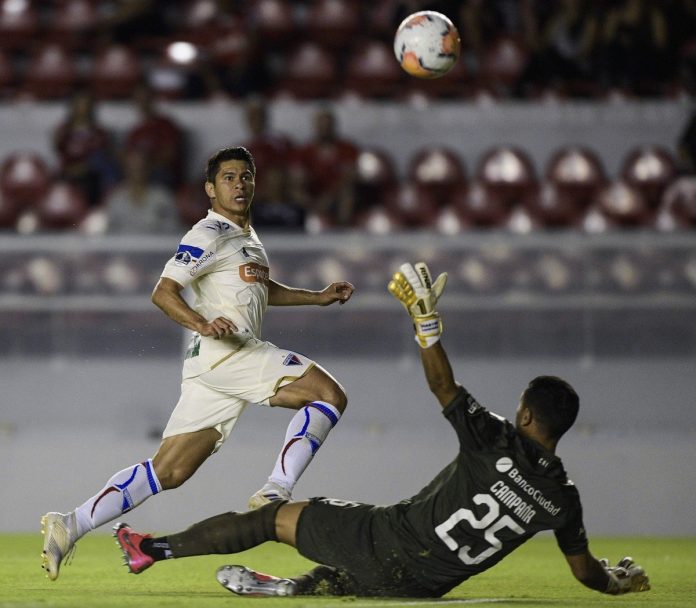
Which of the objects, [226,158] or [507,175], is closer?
[226,158]

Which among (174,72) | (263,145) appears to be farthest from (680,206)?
(174,72)

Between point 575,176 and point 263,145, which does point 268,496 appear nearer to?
Result: point 263,145

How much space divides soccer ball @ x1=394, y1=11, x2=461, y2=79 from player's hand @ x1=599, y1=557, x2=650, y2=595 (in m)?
3.09

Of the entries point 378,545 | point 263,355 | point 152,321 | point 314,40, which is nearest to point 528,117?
point 314,40

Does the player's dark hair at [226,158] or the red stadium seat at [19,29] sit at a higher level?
the red stadium seat at [19,29]

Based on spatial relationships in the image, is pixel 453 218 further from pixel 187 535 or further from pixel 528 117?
pixel 187 535

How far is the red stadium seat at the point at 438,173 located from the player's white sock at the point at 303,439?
6359 millimetres

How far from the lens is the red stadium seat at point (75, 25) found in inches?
568

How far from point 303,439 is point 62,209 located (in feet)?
21.4

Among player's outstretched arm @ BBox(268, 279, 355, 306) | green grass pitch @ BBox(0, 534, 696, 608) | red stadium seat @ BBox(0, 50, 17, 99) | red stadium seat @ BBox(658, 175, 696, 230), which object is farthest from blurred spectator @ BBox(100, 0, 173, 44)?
player's outstretched arm @ BBox(268, 279, 355, 306)

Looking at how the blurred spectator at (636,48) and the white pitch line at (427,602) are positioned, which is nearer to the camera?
→ the white pitch line at (427,602)

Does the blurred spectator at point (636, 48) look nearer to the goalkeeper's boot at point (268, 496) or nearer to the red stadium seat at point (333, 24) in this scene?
the red stadium seat at point (333, 24)

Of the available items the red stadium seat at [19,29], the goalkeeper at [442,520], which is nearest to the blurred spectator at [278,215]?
the red stadium seat at [19,29]

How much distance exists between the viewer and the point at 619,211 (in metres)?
11.9
